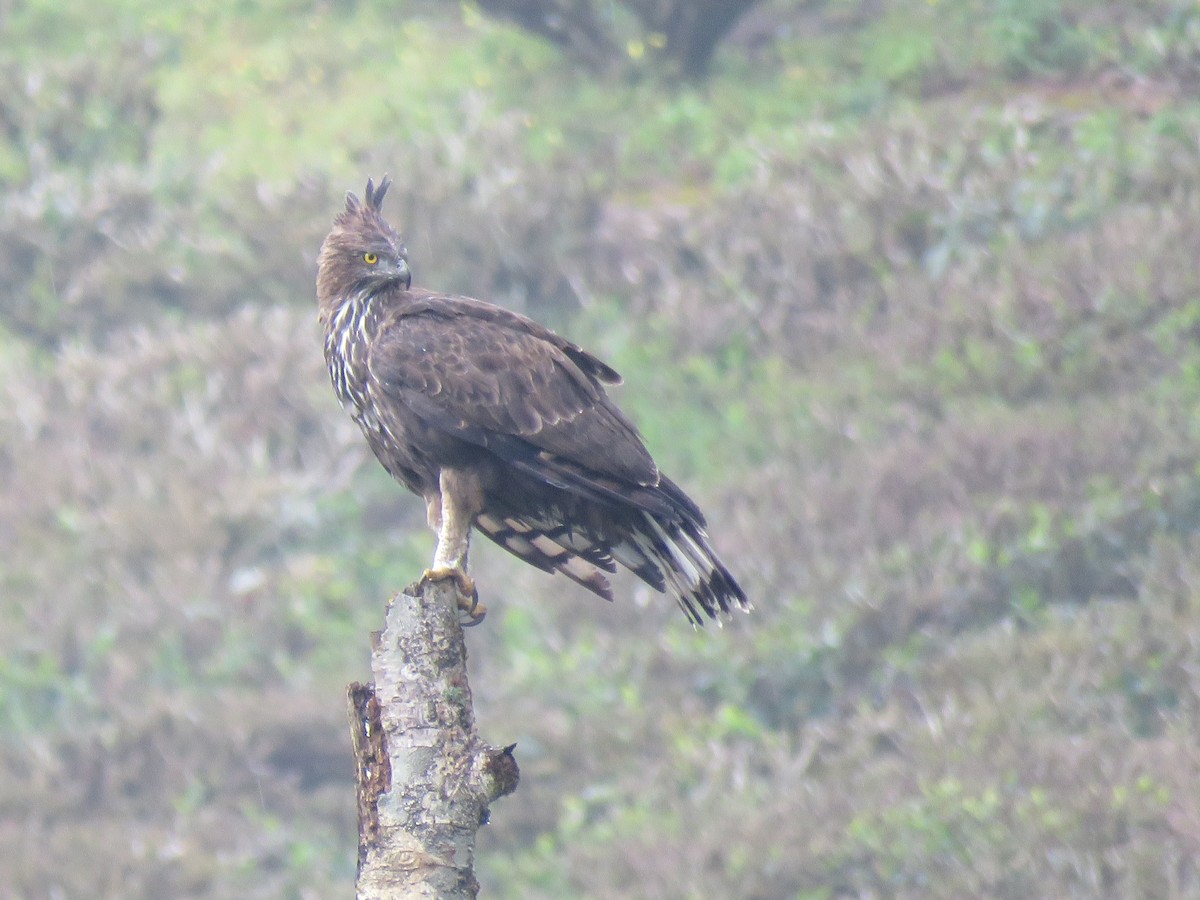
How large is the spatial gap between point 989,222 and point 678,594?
729cm

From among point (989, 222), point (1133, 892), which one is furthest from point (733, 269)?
point (1133, 892)

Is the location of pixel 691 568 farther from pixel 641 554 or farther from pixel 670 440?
pixel 670 440

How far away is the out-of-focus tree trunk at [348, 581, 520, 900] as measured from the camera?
349 centimetres

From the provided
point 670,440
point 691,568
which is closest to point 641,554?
point 691,568

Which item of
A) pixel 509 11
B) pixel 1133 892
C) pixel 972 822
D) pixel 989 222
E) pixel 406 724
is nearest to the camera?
pixel 406 724

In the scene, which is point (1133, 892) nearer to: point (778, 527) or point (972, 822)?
point (972, 822)

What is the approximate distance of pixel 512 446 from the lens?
483 centimetres

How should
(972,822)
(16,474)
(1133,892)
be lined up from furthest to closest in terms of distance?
(16,474), (972,822), (1133,892)

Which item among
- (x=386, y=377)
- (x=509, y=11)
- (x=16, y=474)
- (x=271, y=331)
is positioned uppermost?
(x=509, y=11)

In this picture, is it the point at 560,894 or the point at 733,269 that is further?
the point at 733,269

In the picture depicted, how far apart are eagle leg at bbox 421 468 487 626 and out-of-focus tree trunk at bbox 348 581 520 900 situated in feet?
2.86

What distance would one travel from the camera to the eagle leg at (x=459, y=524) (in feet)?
15.3

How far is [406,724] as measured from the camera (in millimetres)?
3592

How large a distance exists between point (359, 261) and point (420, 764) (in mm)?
2241
